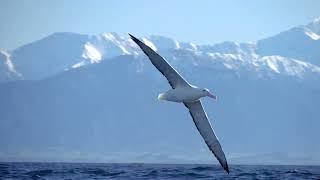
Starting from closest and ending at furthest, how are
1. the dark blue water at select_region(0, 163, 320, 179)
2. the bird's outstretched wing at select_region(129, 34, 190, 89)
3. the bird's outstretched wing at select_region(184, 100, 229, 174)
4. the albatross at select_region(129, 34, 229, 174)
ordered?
the bird's outstretched wing at select_region(129, 34, 190, 89), the albatross at select_region(129, 34, 229, 174), the bird's outstretched wing at select_region(184, 100, 229, 174), the dark blue water at select_region(0, 163, 320, 179)

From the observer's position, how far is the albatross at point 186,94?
23109mm

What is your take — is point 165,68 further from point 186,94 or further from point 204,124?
point 204,124

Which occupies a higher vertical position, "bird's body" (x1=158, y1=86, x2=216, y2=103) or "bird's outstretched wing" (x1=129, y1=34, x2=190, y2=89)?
"bird's outstretched wing" (x1=129, y1=34, x2=190, y2=89)

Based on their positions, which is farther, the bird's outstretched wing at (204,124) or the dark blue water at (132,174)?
the dark blue water at (132,174)

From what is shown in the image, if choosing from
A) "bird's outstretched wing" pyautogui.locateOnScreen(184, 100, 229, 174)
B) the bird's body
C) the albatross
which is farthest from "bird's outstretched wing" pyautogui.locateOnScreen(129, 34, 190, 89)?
"bird's outstretched wing" pyautogui.locateOnScreen(184, 100, 229, 174)

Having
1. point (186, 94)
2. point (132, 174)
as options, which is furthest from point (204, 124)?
point (132, 174)

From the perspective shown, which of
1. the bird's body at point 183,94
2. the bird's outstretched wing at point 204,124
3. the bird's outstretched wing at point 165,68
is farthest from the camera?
the bird's outstretched wing at point 204,124

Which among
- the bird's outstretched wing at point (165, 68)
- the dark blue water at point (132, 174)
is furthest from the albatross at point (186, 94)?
the dark blue water at point (132, 174)

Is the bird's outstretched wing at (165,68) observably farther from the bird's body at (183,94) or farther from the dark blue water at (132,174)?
the dark blue water at (132,174)

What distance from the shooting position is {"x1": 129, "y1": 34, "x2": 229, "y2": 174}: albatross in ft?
75.8

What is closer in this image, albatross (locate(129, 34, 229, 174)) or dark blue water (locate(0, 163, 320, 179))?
albatross (locate(129, 34, 229, 174))

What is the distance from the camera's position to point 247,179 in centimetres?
5556

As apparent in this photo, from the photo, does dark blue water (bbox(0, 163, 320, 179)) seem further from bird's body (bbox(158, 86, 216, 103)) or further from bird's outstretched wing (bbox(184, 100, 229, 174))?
bird's body (bbox(158, 86, 216, 103))

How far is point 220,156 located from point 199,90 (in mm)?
2924
